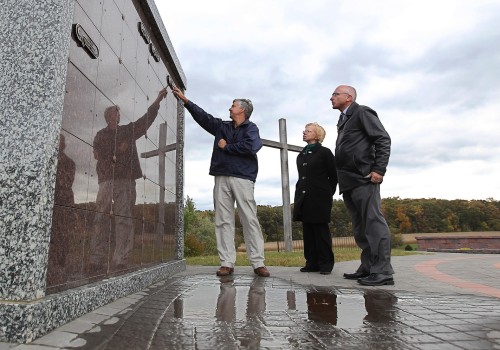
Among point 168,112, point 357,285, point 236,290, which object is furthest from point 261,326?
point 168,112

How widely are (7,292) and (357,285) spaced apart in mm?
2639

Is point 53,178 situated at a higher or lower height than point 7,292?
higher

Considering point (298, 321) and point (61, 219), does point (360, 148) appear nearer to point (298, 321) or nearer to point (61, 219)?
point (298, 321)

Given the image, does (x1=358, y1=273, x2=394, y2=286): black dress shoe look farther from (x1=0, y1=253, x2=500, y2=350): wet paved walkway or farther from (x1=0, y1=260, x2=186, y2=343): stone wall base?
(x1=0, y1=260, x2=186, y2=343): stone wall base

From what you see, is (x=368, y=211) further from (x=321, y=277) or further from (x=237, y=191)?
(x=237, y=191)

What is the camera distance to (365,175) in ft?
11.4

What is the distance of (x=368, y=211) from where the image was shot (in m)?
3.41

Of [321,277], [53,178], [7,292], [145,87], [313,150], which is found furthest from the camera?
[313,150]

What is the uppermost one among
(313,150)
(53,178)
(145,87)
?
A: (145,87)

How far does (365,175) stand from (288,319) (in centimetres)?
194

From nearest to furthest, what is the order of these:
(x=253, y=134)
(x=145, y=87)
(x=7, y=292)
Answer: (x=7, y=292) < (x=145, y=87) < (x=253, y=134)

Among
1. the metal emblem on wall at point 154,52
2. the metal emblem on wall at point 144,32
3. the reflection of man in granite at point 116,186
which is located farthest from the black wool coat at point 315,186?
the metal emblem on wall at point 144,32

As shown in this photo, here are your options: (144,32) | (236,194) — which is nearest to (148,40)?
(144,32)

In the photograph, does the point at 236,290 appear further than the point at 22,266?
Yes
